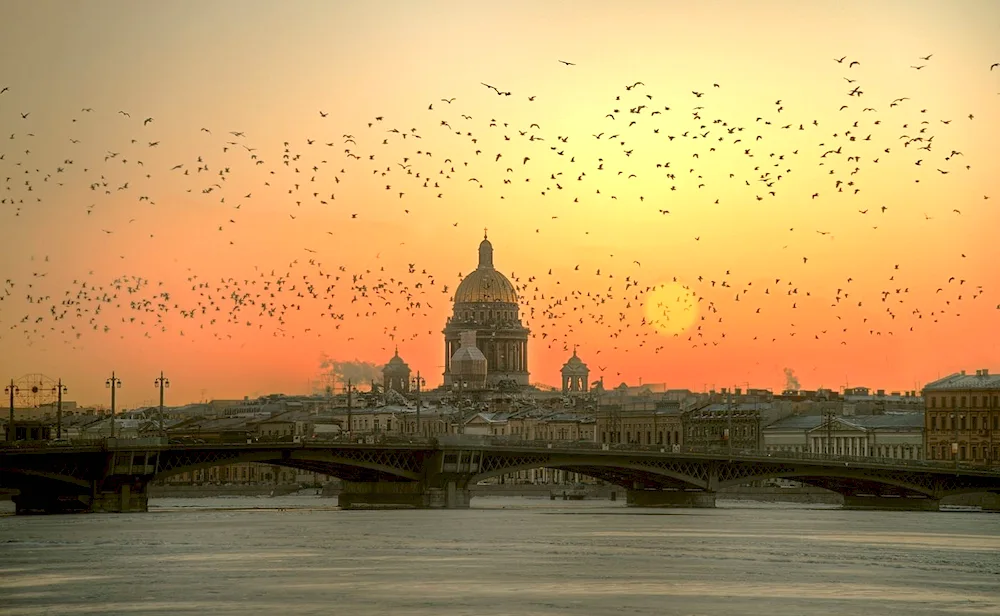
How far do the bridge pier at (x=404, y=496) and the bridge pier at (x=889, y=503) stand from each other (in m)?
20.3

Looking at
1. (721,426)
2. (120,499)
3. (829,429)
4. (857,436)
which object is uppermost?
(721,426)

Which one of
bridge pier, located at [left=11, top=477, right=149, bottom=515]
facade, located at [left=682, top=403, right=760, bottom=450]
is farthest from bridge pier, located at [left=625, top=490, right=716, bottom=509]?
facade, located at [left=682, top=403, right=760, bottom=450]

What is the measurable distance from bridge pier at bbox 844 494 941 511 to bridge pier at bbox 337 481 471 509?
20327 millimetres

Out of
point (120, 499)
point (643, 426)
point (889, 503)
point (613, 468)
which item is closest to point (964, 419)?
point (889, 503)

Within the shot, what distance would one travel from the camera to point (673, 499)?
12688 centimetres

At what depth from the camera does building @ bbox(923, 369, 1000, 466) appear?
147500mm

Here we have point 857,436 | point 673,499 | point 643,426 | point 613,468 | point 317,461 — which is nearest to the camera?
point 317,461

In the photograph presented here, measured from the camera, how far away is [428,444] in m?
124

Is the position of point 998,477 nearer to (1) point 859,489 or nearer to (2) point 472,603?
(1) point 859,489

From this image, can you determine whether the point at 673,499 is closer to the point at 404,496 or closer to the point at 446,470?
the point at 446,470

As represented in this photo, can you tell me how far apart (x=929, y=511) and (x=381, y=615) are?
71973 mm

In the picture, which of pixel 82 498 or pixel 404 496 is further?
pixel 404 496

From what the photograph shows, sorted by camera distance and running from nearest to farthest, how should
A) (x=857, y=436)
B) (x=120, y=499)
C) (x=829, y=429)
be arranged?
1. (x=120, y=499)
2. (x=829, y=429)
3. (x=857, y=436)

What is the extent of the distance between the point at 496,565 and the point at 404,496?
180 feet
